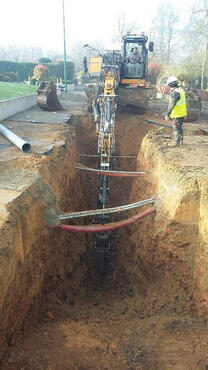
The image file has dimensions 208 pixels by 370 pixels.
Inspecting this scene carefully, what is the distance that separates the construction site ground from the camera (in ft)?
19.9

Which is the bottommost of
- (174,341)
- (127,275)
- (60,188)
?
(127,275)

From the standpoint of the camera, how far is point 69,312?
7.68m

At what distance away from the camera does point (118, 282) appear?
34.1 feet

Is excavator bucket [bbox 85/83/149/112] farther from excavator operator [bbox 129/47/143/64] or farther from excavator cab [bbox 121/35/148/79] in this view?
excavator operator [bbox 129/47/143/64]

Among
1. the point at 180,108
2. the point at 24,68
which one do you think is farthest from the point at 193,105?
the point at 24,68

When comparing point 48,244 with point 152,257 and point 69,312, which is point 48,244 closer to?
point 69,312

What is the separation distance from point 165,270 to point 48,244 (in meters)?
3.00

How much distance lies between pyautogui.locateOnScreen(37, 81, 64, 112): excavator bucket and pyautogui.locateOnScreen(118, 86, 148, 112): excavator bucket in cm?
420

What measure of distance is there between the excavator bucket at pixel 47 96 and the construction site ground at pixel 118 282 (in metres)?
6.98

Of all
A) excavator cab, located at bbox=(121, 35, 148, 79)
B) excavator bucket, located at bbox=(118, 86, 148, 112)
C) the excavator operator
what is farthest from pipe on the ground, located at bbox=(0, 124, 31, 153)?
→ the excavator operator

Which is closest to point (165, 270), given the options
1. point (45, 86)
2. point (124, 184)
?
point (124, 184)

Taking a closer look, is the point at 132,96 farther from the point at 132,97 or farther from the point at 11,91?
the point at 11,91

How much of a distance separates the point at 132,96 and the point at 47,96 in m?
4.92

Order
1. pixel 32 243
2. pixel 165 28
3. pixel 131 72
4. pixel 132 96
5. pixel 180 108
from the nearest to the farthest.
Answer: pixel 32 243 < pixel 180 108 < pixel 131 72 < pixel 132 96 < pixel 165 28
